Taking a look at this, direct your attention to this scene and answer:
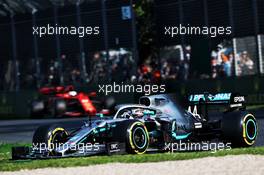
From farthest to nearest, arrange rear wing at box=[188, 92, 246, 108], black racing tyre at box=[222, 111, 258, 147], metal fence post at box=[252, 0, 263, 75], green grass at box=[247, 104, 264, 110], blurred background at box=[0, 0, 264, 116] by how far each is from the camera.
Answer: blurred background at box=[0, 0, 264, 116], metal fence post at box=[252, 0, 263, 75], green grass at box=[247, 104, 264, 110], rear wing at box=[188, 92, 246, 108], black racing tyre at box=[222, 111, 258, 147]

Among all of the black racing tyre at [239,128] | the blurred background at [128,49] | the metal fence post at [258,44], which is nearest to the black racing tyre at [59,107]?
the blurred background at [128,49]

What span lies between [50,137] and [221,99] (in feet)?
10.5

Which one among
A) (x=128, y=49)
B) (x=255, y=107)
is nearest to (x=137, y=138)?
(x=255, y=107)

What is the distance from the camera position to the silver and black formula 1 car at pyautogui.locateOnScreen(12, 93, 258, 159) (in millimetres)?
12153

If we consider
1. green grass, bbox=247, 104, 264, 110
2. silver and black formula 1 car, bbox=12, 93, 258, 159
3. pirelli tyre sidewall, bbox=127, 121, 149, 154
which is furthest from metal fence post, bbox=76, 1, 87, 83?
pirelli tyre sidewall, bbox=127, 121, 149, 154

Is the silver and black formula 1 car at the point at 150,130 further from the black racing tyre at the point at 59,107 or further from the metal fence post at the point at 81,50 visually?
the metal fence post at the point at 81,50

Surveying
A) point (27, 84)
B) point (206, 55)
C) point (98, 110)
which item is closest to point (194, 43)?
point (206, 55)

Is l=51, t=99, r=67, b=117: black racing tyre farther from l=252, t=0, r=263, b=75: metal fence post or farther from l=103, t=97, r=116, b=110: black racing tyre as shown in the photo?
l=252, t=0, r=263, b=75: metal fence post

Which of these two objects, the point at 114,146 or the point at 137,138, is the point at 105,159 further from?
the point at 137,138

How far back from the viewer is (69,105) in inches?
1043

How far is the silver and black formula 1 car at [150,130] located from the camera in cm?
1215

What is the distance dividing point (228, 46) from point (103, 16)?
6111mm

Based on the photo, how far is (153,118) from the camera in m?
13.2

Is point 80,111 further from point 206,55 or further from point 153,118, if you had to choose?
point 153,118
